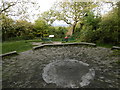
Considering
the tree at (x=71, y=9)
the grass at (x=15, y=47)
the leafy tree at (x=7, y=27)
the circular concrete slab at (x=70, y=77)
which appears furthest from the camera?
the tree at (x=71, y=9)

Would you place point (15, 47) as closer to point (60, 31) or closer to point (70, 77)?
point (70, 77)

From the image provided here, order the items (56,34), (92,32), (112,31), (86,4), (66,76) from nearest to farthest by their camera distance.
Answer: (66,76) → (112,31) → (92,32) → (86,4) → (56,34)

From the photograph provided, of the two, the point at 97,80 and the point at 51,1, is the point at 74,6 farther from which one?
the point at 97,80

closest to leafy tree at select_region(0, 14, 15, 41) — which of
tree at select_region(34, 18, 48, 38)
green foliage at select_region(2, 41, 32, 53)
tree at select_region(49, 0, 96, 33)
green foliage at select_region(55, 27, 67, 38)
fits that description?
Answer: green foliage at select_region(2, 41, 32, 53)

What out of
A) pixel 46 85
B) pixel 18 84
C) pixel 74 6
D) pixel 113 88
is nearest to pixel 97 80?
pixel 113 88

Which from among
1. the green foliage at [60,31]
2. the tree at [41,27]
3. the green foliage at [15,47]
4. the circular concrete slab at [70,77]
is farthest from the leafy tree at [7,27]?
the green foliage at [60,31]

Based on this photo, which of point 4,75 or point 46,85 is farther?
point 4,75

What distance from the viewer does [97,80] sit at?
7.57 ft

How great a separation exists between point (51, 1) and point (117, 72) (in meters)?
13.0

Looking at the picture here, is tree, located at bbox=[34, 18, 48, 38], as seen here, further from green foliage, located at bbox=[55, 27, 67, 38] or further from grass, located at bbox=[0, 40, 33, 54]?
grass, located at bbox=[0, 40, 33, 54]

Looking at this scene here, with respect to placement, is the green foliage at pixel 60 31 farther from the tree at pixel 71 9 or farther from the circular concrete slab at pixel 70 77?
the circular concrete slab at pixel 70 77

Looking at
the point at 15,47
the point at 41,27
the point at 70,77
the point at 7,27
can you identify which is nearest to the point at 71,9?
the point at 41,27

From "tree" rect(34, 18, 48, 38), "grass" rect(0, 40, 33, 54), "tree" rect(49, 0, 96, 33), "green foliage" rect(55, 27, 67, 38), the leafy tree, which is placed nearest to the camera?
"grass" rect(0, 40, 33, 54)

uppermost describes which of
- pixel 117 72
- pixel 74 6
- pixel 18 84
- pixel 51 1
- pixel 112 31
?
pixel 51 1
